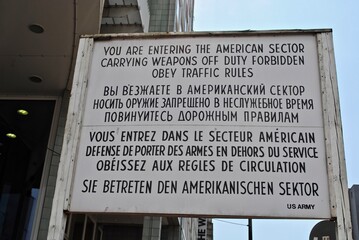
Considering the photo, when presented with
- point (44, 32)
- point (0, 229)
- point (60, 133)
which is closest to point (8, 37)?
point (44, 32)

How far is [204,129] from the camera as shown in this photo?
13.5ft

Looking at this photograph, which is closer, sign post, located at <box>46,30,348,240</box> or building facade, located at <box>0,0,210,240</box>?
sign post, located at <box>46,30,348,240</box>

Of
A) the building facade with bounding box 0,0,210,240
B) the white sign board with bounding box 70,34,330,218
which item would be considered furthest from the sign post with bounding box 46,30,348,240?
the building facade with bounding box 0,0,210,240

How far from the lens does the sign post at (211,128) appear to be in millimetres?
3771

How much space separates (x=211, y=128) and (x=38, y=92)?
290 inches

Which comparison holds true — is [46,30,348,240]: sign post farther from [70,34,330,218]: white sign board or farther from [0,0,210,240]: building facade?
[0,0,210,240]: building facade

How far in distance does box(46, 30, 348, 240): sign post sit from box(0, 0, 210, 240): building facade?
156 inches

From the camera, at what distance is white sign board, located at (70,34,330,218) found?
3.78 metres

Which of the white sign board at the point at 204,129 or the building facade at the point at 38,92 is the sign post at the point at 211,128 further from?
the building facade at the point at 38,92

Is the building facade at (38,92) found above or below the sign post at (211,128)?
above

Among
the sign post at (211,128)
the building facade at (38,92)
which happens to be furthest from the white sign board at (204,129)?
the building facade at (38,92)

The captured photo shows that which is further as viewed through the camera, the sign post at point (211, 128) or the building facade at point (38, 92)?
the building facade at point (38, 92)

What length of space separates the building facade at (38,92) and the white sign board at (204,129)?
4026 millimetres

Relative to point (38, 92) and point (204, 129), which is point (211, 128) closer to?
point (204, 129)
